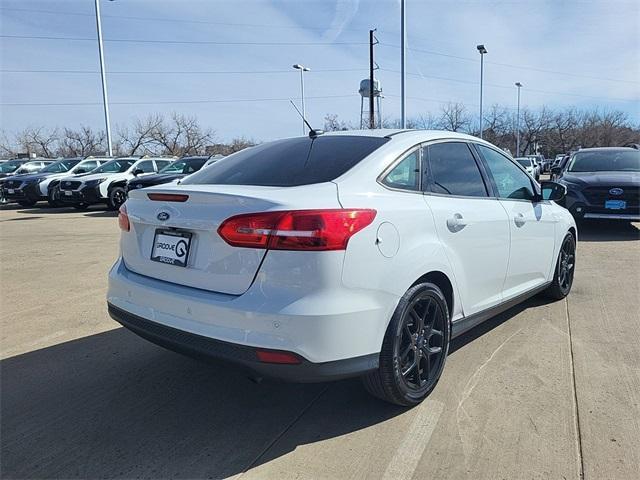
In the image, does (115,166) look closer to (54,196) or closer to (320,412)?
(54,196)

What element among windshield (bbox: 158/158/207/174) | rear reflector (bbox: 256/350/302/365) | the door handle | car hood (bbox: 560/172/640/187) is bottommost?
rear reflector (bbox: 256/350/302/365)

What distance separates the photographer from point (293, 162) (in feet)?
10.5

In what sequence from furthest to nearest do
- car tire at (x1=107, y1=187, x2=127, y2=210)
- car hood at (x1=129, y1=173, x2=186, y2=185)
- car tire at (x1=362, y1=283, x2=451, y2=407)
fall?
car tire at (x1=107, y1=187, x2=127, y2=210) → car hood at (x1=129, y1=173, x2=186, y2=185) → car tire at (x1=362, y1=283, x2=451, y2=407)

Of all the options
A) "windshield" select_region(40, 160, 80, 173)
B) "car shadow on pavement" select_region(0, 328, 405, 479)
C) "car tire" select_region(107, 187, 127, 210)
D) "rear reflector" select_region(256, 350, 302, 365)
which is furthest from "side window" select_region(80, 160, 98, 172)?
"rear reflector" select_region(256, 350, 302, 365)

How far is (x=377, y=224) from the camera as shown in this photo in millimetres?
2598

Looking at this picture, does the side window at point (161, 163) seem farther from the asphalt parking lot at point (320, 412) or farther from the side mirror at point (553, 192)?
the side mirror at point (553, 192)

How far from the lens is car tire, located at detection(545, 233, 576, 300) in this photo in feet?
16.2

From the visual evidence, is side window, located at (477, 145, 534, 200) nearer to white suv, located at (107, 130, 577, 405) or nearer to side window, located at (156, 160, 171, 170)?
white suv, located at (107, 130, 577, 405)

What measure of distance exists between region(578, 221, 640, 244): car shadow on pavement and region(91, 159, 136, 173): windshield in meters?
13.3

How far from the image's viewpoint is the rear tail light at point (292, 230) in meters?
2.37

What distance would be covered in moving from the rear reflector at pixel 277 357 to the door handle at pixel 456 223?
4.45 feet

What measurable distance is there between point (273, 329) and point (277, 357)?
5.6 inches

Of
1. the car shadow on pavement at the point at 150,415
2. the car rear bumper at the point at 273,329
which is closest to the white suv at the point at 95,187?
the car shadow on pavement at the point at 150,415

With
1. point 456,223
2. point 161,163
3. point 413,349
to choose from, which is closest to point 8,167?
point 161,163
